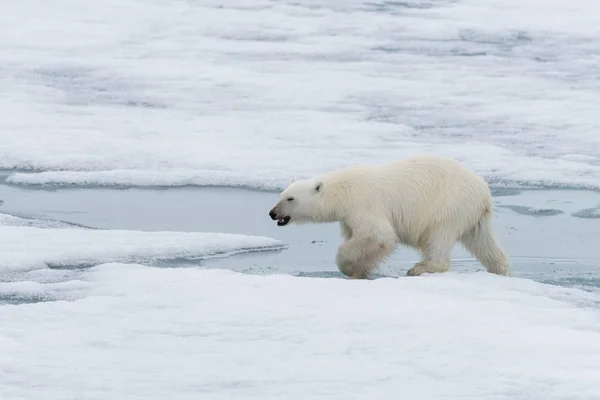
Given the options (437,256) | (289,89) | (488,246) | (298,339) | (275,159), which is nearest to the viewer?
(298,339)

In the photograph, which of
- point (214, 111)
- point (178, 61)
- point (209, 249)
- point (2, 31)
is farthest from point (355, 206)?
point (2, 31)

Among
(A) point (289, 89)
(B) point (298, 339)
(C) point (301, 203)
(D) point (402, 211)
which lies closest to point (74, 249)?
(C) point (301, 203)

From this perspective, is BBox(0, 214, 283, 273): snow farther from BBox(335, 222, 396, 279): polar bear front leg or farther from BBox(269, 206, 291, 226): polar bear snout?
BBox(335, 222, 396, 279): polar bear front leg

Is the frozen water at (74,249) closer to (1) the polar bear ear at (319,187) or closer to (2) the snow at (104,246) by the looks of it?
(2) the snow at (104,246)

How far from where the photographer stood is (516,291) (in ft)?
16.1

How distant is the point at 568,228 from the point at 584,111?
319 centimetres

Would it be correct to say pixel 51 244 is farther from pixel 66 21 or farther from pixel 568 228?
pixel 66 21

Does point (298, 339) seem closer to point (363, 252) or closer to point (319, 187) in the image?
point (363, 252)

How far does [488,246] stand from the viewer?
5.47 meters

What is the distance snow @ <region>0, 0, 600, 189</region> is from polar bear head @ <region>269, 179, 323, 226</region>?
1527mm

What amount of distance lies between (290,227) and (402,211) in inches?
43.9

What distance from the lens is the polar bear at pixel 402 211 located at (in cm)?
530

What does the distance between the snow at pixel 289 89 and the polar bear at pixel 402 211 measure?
1.59 meters

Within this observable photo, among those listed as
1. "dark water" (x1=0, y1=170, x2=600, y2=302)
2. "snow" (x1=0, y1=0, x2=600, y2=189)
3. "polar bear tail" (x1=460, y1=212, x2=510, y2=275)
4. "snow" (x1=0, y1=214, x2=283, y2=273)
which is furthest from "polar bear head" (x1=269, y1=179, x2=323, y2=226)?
"snow" (x1=0, y1=0, x2=600, y2=189)
